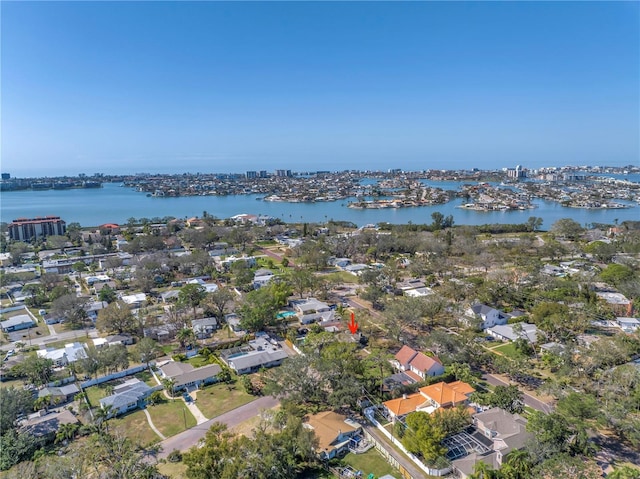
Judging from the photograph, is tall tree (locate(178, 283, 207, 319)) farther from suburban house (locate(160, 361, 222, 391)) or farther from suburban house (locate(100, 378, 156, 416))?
suburban house (locate(100, 378, 156, 416))

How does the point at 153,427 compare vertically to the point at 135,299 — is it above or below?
below

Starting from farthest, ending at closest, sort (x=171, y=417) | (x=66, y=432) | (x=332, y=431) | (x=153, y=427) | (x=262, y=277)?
(x=262, y=277)
(x=171, y=417)
(x=153, y=427)
(x=66, y=432)
(x=332, y=431)

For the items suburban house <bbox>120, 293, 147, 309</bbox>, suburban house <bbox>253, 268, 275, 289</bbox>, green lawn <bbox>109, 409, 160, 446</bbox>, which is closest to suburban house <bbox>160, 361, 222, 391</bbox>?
green lawn <bbox>109, 409, 160, 446</bbox>

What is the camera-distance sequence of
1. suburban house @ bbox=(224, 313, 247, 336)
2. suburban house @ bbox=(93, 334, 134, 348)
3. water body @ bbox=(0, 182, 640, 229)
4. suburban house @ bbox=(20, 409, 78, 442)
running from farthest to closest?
water body @ bbox=(0, 182, 640, 229), suburban house @ bbox=(224, 313, 247, 336), suburban house @ bbox=(93, 334, 134, 348), suburban house @ bbox=(20, 409, 78, 442)

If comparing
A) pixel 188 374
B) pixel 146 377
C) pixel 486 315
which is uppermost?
pixel 486 315

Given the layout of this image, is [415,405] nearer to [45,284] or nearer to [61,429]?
[61,429]

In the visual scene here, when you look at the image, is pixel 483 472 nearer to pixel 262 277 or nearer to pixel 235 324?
pixel 235 324

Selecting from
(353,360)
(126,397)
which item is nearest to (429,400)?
(353,360)
